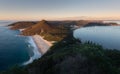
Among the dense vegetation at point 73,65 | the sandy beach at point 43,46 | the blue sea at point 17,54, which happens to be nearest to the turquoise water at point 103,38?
the sandy beach at point 43,46

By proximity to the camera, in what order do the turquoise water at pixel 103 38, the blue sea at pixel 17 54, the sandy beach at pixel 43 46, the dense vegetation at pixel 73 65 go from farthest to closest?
the turquoise water at pixel 103 38, the sandy beach at pixel 43 46, the blue sea at pixel 17 54, the dense vegetation at pixel 73 65

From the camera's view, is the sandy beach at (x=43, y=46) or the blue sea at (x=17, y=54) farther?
the sandy beach at (x=43, y=46)

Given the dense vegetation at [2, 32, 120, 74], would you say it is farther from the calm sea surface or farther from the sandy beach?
the sandy beach

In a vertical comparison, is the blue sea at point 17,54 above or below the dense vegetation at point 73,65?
below

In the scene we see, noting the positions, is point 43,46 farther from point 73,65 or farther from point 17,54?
point 73,65

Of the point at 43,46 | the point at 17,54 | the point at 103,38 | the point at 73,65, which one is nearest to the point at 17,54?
the point at 17,54

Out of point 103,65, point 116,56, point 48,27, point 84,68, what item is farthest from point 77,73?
point 48,27

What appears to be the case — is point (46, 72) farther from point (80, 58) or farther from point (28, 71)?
point (80, 58)

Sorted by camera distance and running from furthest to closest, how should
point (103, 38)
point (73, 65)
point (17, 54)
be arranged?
point (103, 38), point (17, 54), point (73, 65)

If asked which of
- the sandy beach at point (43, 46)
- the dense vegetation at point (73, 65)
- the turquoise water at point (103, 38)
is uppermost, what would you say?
the dense vegetation at point (73, 65)

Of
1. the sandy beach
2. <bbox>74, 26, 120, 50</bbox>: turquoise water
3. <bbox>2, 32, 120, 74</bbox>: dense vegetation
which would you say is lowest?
<bbox>74, 26, 120, 50</bbox>: turquoise water

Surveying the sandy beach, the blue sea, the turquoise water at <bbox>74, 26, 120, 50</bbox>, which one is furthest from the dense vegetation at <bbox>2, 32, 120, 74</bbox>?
the turquoise water at <bbox>74, 26, 120, 50</bbox>

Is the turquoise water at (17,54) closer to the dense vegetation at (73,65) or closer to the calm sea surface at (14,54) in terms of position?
the calm sea surface at (14,54)
